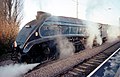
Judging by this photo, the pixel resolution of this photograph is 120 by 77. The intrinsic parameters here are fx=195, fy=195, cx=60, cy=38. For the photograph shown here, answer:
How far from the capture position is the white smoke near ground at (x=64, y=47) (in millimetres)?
14314

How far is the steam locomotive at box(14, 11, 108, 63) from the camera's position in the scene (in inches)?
449

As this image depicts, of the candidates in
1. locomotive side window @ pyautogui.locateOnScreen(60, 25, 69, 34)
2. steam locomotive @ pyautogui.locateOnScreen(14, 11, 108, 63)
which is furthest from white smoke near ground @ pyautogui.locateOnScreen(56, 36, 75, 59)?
locomotive side window @ pyautogui.locateOnScreen(60, 25, 69, 34)

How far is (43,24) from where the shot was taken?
1241cm

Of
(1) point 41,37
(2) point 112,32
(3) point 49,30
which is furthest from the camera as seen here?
(2) point 112,32

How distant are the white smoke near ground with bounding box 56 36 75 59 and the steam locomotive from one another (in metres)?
0.30

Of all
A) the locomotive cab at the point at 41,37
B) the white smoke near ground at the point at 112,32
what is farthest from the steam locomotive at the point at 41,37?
the white smoke near ground at the point at 112,32

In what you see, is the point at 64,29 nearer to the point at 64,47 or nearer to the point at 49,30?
the point at 64,47

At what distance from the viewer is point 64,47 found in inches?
592

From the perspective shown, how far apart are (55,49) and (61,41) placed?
3.54 feet

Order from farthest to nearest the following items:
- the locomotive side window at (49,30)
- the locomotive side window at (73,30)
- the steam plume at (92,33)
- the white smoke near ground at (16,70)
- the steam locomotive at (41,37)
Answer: the steam plume at (92,33)
the locomotive side window at (73,30)
the locomotive side window at (49,30)
the steam locomotive at (41,37)
the white smoke near ground at (16,70)

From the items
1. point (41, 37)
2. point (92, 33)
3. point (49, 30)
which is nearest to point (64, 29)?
point (49, 30)

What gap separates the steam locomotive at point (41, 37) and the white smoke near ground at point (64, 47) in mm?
304

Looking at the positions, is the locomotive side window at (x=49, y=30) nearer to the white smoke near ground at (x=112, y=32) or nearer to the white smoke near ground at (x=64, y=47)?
the white smoke near ground at (x=64, y=47)

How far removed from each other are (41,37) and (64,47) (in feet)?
10.9
